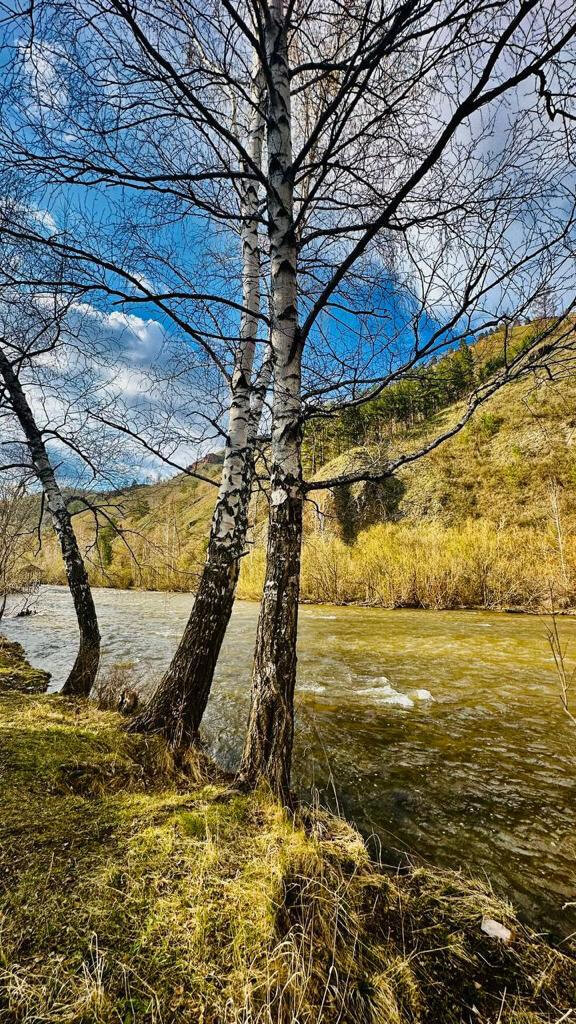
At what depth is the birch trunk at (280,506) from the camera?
84.4 inches

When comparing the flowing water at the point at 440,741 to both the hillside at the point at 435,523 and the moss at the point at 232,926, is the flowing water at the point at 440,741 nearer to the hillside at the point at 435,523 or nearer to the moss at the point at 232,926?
the moss at the point at 232,926

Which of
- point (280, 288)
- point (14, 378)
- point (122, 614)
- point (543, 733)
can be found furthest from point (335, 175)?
point (122, 614)

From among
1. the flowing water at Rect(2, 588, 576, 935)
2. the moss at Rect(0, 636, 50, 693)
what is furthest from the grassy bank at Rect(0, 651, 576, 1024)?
the moss at Rect(0, 636, 50, 693)

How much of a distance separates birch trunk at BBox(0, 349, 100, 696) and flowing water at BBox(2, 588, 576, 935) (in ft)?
3.59

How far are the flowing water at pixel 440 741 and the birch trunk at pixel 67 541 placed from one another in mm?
1093

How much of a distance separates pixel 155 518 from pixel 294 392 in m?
4.81

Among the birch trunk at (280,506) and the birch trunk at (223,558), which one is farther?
the birch trunk at (223,558)

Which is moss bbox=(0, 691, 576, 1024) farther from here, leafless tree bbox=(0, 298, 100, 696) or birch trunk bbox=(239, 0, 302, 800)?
leafless tree bbox=(0, 298, 100, 696)

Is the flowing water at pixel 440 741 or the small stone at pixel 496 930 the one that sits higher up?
the small stone at pixel 496 930

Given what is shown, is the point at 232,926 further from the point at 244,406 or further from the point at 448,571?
the point at 448,571

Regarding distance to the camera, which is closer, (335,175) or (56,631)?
(335,175)

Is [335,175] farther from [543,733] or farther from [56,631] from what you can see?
[56,631]

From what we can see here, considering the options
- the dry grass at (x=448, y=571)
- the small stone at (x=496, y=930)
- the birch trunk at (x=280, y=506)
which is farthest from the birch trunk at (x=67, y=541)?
the dry grass at (x=448, y=571)

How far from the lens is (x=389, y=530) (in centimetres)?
1786
